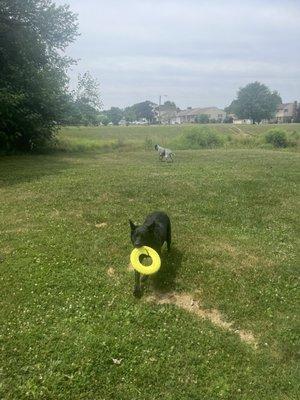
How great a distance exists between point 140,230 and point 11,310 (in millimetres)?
3293

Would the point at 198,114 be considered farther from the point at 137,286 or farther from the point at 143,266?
the point at 143,266

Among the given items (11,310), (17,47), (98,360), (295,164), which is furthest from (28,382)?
(17,47)

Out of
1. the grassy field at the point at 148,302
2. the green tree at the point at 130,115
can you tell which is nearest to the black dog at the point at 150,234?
the grassy field at the point at 148,302

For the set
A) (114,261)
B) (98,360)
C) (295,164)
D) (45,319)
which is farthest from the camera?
(295,164)

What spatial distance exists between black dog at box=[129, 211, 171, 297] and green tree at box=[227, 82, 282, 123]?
415ft

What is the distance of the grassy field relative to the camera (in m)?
7.14

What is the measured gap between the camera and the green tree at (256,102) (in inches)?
5084

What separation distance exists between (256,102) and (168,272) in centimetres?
12839

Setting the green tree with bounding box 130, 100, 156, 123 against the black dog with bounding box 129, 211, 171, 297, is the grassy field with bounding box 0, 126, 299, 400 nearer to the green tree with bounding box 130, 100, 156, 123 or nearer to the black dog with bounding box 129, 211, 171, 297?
the black dog with bounding box 129, 211, 171, 297

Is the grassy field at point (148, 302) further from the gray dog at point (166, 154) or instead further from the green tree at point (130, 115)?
the green tree at point (130, 115)

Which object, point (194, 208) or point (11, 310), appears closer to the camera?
point (11, 310)

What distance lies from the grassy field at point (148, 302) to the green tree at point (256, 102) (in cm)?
12027

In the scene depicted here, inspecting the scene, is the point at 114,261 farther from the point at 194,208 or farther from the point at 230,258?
the point at 194,208

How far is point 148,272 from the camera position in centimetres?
888
